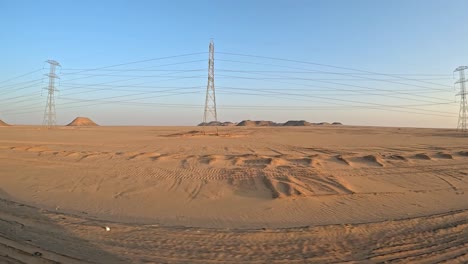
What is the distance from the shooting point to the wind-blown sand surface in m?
6.81

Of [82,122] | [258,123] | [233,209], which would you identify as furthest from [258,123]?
[233,209]

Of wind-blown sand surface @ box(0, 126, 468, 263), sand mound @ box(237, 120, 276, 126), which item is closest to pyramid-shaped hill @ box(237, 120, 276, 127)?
sand mound @ box(237, 120, 276, 126)

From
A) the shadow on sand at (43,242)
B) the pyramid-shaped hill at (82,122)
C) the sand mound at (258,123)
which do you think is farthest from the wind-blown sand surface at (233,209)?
the pyramid-shaped hill at (82,122)

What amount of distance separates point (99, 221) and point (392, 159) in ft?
53.6

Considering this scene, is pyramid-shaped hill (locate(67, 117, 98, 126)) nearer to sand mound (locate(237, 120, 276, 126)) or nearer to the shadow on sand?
sand mound (locate(237, 120, 276, 126))

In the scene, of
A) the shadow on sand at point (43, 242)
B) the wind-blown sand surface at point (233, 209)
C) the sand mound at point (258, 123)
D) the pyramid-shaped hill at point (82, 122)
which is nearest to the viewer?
the shadow on sand at point (43, 242)

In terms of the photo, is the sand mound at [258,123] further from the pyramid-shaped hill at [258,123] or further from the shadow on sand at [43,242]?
the shadow on sand at [43,242]

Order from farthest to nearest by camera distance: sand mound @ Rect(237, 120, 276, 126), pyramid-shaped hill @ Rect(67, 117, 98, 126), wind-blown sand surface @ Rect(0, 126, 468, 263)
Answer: sand mound @ Rect(237, 120, 276, 126), pyramid-shaped hill @ Rect(67, 117, 98, 126), wind-blown sand surface @ Rect(0, 126, 468, 263)

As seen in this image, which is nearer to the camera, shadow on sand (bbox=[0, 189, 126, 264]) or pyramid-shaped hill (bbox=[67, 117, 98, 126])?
shadow on sand (bbox=[0, 189, 126, 264])

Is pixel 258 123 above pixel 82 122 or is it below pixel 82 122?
above

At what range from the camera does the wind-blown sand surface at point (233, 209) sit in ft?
22.3

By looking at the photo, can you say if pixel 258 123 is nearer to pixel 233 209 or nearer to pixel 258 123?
pixel 258 123

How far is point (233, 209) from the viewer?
35.6ft

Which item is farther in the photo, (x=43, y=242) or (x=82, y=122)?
(x=82, y=122)
